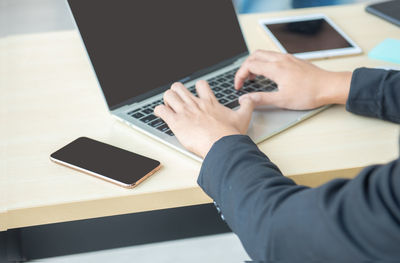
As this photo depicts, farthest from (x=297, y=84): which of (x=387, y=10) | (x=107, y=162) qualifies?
(x=387, y=10)

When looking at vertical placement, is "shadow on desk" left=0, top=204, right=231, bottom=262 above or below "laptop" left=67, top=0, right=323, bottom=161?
below

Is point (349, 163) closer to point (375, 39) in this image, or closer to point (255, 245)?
point (255, 245)

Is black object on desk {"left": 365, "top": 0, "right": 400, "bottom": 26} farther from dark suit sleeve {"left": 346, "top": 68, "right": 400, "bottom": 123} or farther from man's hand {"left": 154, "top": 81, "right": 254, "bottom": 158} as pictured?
man's hand {"left": 154, "top": 81, "right": 254, "bottom": 158}

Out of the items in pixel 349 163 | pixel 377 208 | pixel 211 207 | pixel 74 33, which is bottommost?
pixel 211 207

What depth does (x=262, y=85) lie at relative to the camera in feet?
3.46

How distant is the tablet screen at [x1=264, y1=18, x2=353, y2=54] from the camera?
1.21 m

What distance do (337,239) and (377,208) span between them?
0.19ft

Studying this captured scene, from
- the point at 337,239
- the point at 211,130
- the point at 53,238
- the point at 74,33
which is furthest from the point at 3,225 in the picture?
the point at 53,238

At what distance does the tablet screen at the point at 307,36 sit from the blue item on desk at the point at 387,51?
6 centimetres

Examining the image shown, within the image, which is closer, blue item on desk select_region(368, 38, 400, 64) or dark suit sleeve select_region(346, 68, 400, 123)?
dark suit sleeve select_region(346, 68, 400, 123)

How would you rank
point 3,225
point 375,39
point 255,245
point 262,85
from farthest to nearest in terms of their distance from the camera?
point 375,39, point 262,85, point 3,225, point 255,245

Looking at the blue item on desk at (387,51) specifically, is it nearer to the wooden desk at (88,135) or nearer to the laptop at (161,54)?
the wooden desk at (88,135)

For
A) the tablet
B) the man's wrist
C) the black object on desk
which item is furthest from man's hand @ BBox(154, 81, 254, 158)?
the black object on desk

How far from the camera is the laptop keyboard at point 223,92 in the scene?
3.05ft
